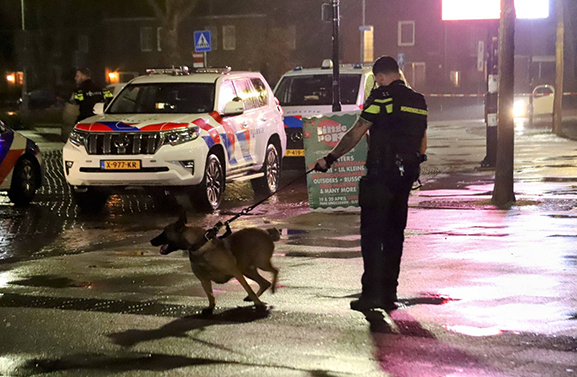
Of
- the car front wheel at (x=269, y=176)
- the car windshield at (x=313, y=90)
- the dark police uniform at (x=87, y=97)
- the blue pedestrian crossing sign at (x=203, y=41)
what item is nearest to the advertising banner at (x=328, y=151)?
the car front wheel at (x=269, y=176)

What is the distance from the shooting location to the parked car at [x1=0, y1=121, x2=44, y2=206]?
14203 mm

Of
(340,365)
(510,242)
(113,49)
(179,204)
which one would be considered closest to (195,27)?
(113,49)

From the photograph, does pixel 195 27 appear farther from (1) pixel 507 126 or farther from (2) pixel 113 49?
(1) pixel 507 126

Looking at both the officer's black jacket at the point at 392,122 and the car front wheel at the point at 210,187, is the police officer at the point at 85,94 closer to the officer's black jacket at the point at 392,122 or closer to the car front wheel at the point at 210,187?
the car front wheel at the point at 210,187

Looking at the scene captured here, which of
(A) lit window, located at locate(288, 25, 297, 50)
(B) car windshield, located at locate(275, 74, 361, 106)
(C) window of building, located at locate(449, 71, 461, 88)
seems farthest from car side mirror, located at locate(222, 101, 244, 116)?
(C) window of building, located at locate(449, 71, 461, 88)

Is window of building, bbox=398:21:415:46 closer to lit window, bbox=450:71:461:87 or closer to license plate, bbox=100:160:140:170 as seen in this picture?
lit window, bbox=450:71:461:87

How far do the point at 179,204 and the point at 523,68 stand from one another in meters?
51.8

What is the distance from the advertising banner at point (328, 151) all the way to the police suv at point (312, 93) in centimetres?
795

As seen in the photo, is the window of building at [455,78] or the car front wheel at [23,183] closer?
the car front wheel at [23,183]

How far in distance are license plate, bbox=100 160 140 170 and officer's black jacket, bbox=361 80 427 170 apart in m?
6.37

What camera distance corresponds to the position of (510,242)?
10102 millimetres

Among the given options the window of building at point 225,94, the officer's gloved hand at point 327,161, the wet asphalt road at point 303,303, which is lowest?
the wet asphalt road at point 303,303

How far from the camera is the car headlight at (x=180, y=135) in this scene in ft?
42.3

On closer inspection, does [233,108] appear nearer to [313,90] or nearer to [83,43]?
[313,90]
